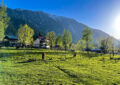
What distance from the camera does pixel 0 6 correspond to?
2527 centimetres

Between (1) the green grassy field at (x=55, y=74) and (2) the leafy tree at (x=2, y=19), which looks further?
(2) the leafy tree at (x=2, y=19)

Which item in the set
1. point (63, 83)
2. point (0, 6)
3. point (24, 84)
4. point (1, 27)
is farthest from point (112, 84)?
point (0, 6)

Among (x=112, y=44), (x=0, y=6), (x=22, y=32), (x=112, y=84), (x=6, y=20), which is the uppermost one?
(x=0, y=6)

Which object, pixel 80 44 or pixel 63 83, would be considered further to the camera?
pixel 80 44

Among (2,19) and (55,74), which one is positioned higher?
(2,19)

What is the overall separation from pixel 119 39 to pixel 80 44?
2478 centimetres

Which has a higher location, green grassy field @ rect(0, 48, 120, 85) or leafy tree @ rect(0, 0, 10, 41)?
leafy tree @ rect(0, 0, 10, 41)

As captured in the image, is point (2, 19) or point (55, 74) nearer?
point (55, 74)

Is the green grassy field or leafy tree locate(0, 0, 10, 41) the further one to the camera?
leafy tree locate(0, 0, 10, 41)

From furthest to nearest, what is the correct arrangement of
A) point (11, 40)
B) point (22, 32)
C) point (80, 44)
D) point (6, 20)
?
point (11, 40) → point (80, 44) → point (22, 32) → point (6, 20)

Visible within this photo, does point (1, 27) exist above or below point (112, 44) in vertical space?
above

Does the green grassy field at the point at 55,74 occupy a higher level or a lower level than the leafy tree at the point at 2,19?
lower

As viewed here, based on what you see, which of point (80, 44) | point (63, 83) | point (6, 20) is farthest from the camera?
point (80, 44)

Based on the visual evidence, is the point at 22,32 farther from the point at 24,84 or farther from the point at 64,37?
the point at 64,37
